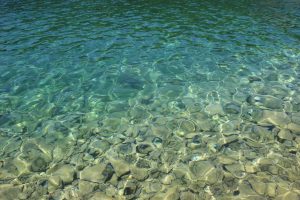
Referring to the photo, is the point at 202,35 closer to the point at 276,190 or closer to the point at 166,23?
the point at 166,23

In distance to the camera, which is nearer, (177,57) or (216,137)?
(216,137)

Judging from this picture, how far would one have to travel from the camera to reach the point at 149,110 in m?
12.6

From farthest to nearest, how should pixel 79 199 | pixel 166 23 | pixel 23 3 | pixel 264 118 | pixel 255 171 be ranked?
pixel 23 3 < pixel 166 23 < pixel 264 118 < pixel 255 171 < pixel 79 199

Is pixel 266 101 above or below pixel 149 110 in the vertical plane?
above

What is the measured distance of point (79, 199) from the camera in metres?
8.36

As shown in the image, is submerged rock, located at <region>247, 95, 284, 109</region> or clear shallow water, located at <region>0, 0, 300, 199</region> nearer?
clear shallow water, located at <region>0, 0, 300, 199</region>

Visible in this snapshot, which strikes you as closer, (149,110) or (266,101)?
(149,110)

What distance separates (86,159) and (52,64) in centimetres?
915

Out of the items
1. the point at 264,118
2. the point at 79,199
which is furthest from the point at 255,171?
the point at 79,199

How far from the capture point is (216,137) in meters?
10.8

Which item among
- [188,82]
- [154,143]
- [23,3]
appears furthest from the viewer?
[23,3]

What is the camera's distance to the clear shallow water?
29.3 feet

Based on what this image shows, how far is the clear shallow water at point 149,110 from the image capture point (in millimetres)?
8938

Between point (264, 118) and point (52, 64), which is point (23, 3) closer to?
point (52, 64)
